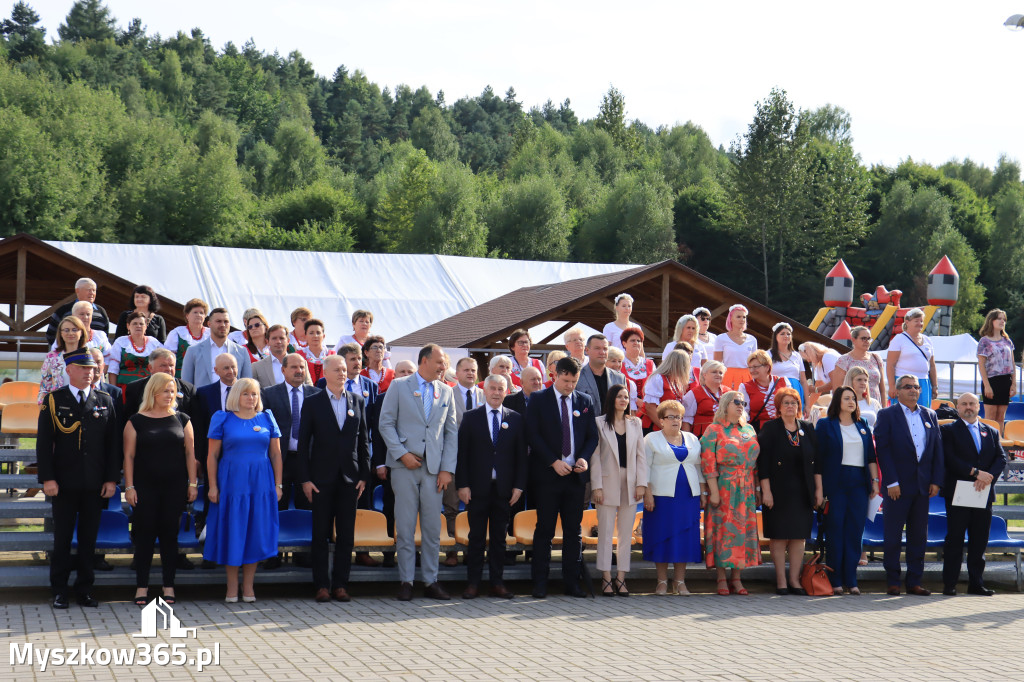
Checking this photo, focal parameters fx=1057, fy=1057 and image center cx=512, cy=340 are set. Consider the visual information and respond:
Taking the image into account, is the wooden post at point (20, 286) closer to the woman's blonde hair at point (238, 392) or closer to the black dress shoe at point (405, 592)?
the woman's blonde hair at point (238, 392)

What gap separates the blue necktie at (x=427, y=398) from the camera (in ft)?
27.0

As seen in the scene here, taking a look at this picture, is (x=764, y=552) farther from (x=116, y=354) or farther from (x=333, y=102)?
(x=333, y=102)

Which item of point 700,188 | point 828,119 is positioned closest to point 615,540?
point 700,188

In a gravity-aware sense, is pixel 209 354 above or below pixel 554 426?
above

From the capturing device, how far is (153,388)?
748 centimetres

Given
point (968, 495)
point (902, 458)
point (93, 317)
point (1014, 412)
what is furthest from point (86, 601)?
point (1014, 412)

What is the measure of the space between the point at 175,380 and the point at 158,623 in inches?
73.1

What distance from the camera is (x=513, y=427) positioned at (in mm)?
8406

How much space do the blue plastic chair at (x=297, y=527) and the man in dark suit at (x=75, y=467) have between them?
4.64 feet

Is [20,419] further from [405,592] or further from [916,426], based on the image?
[916,426]

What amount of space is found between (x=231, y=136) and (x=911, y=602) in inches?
2759

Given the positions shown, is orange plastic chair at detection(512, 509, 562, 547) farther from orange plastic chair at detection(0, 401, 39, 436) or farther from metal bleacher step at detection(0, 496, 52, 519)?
orange plastic chair at detection(0, 401, 39, 436)

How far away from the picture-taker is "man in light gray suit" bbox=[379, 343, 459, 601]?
321 inches

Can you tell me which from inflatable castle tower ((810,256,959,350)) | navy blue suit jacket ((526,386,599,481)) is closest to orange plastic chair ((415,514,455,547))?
navy blue suit jacket ((526,386,599,481))
